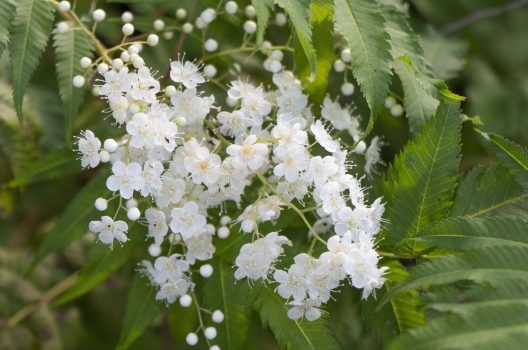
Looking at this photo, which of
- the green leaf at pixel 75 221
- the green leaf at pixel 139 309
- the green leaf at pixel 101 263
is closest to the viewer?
the green leaf at pixel 139 309

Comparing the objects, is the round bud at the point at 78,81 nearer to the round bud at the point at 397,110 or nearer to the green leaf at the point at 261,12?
the green leaf at the point at 261,12

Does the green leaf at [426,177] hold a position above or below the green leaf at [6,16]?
below

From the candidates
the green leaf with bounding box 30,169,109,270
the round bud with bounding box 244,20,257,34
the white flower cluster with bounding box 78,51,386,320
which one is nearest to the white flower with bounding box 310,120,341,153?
the white flower cluster with bounding box 78,51,386,320

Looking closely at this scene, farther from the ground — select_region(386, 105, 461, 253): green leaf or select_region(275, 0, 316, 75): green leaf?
select_region(275, 0, 316, 75): green leaf

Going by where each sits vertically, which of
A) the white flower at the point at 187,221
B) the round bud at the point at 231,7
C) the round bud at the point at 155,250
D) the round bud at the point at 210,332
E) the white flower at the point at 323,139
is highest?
the round bud at the point at 231,7

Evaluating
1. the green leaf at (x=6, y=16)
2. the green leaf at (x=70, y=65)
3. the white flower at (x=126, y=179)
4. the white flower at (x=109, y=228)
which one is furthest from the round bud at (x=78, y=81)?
the white flower at (x=109, y=228)

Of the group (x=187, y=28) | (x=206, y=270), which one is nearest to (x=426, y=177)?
(x=206, y=270)

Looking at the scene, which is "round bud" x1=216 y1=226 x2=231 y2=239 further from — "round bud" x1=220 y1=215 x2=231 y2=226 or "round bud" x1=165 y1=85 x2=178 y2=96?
"round bud" x1=165 y1=85 x2=178 y2=96

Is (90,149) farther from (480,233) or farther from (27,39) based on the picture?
(480,233)

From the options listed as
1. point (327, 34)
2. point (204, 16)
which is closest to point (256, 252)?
point (327, 34)
